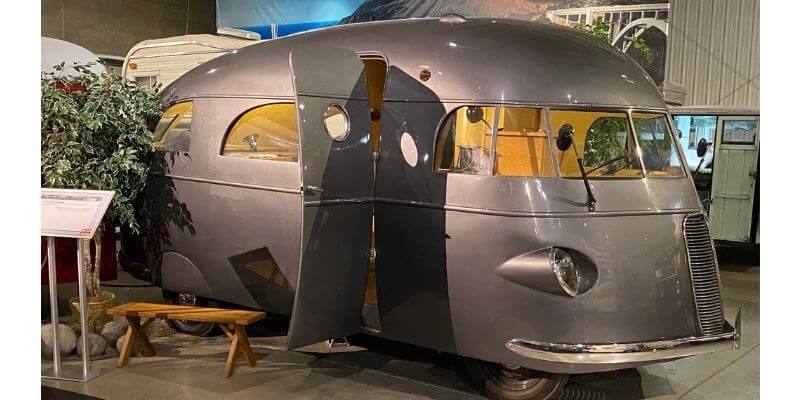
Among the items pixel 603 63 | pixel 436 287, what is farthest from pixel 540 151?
pixel 436 287

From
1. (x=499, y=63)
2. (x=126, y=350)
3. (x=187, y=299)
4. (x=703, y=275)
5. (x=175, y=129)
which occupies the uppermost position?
(x=499, y=63)

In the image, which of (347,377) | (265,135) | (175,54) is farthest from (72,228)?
(175,54)

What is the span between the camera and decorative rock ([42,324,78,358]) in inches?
209

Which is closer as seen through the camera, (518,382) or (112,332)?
(518,382)

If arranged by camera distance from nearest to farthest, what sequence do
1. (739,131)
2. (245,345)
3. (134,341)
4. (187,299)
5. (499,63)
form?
(499,63) → (245,345) → (134,341) → (187,299) → (739,131)

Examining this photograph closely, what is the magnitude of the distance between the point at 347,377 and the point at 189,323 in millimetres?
1719

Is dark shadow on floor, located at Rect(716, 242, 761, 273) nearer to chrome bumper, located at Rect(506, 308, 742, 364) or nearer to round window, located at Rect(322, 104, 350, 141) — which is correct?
chrome bumper, located at Rect(506, 308, 742, 364)

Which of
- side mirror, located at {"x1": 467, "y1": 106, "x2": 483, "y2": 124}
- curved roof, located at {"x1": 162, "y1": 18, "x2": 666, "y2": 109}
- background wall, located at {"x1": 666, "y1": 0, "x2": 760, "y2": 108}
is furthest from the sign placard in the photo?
background wall, located at {"x1": 666, "y1": 0, "x2": 760, "y2": 108}

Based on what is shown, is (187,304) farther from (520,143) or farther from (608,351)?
(608,351)

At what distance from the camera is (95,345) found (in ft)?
17.5

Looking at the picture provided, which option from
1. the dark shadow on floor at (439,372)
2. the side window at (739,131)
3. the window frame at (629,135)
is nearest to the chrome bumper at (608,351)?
the dark shadow on floor at (439,372)

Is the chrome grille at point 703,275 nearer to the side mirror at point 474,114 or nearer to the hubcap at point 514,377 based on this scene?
the hubcap at point 514,377

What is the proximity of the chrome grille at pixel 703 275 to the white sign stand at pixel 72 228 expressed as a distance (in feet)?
12.2

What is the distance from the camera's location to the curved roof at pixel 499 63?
14.3ft
